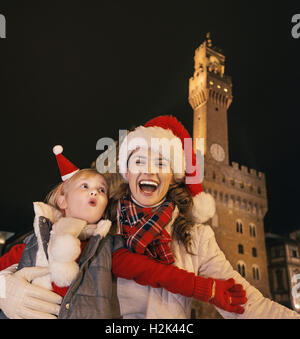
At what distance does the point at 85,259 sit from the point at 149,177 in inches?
39.7

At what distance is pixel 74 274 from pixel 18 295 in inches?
20.0

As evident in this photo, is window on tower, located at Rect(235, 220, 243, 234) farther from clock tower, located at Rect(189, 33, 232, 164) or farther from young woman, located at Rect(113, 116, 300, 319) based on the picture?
young woman, located at Rect(113, 116, 300, 319)

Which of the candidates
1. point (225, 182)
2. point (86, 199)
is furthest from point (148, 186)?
point (225, 182)

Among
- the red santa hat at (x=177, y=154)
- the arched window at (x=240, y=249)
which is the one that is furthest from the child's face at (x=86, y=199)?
the arched window at (x=240, y=249)

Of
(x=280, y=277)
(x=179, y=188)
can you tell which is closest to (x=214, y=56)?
(x=280, y=277)

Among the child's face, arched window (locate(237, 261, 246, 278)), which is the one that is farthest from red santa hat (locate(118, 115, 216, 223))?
arched window (locate(237, 261, 246, 278))

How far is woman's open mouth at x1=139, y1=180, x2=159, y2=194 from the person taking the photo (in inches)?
129

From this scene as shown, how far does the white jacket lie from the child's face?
0.67 meters

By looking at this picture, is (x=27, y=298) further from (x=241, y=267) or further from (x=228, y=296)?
(x=241, y=267)

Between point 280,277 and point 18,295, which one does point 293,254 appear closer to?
point 280,277

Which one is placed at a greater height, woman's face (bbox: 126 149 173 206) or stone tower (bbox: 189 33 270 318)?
stone tower (bbox: 189 33 270 318)

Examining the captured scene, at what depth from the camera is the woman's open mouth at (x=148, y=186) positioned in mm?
3272

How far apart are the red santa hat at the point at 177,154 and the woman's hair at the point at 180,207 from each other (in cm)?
7
